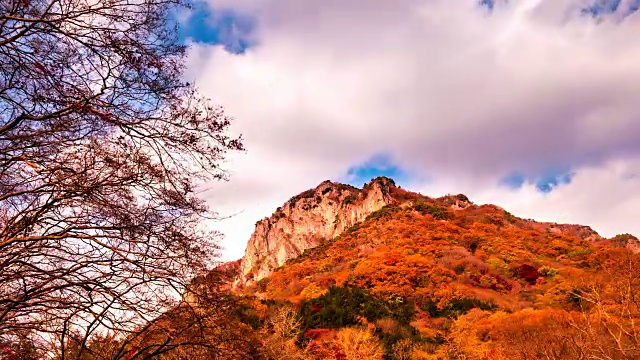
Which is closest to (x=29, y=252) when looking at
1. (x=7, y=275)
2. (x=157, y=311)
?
(x=7, y=275)

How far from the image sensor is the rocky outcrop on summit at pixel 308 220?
73.8 metres

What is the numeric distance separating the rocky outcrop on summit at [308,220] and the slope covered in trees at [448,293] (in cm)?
898

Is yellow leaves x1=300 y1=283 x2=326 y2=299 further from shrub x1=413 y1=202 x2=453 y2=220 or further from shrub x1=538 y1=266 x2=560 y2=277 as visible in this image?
shrub x1=413 y1=202 x2=453 y2=220

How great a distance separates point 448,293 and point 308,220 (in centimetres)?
4617

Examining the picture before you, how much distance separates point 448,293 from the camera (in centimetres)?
3522

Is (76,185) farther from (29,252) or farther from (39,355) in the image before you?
(39,355)

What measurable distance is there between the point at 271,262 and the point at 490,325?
55215 millimetres

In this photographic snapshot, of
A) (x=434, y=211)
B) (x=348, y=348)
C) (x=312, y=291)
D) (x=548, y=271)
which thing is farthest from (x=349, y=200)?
(x=348, y=348)

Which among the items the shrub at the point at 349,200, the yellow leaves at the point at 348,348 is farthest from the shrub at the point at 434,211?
the yellow leaves at the point at 348,348

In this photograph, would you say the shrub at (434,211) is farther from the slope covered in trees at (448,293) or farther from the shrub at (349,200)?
the shrub at (349,200)

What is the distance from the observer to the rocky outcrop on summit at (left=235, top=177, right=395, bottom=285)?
73812 mm

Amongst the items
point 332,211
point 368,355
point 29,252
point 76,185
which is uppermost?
Result: point 332,211

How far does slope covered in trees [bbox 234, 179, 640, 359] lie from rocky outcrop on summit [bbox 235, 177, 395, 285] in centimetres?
898

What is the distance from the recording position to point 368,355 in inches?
947
